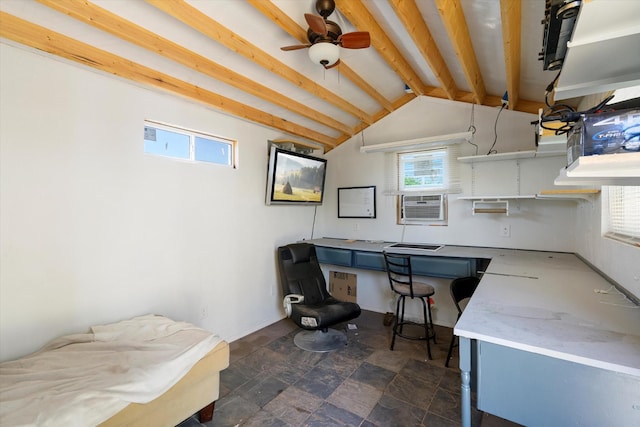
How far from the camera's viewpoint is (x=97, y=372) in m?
1.50

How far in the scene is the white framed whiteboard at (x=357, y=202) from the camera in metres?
3.92

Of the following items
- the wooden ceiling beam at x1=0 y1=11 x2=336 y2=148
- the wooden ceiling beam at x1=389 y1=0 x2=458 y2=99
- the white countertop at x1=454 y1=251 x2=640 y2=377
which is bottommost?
the white countertop at x1=454 y1=251 x2=640 y2=377

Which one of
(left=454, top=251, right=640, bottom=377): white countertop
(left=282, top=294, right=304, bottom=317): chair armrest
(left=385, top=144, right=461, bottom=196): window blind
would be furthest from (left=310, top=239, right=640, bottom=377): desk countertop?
(left=282, top=294, right=304, bottom=317): chair armrest

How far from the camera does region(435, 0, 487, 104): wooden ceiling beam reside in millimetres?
1651

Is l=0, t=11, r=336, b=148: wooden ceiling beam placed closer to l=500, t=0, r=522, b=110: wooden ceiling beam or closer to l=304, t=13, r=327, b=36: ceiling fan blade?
l=304, t=13, r=327, b=36: ceiling fan blade

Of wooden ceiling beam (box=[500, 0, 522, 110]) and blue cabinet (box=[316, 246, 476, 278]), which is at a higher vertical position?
wooden ceiling beam (box=[500, 0, 522, 110])

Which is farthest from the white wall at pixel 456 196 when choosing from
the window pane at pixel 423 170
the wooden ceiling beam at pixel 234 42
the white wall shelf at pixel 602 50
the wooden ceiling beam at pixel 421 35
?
the white wall shelf at pixel 602 50

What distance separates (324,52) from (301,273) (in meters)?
2.28

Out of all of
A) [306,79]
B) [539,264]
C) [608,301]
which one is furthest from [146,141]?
[539,264]

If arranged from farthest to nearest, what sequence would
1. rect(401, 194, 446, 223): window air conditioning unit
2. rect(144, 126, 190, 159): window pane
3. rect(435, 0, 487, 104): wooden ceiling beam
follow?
rect(401, 194, 446, 223): window air conditioning unit → rect(144, 126, 190, 159): window pane → rect(435, 0, 487, 104): wooden ceiling beam

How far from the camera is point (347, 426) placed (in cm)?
182

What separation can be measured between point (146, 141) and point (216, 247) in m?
1.14

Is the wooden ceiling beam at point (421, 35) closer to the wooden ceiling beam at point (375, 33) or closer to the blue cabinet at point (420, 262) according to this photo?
the wooden ceiling beam at point (375, 33)

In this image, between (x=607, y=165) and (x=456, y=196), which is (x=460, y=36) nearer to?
(x=607, y=165)
